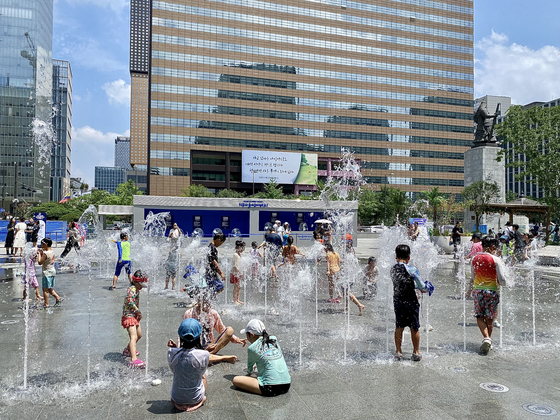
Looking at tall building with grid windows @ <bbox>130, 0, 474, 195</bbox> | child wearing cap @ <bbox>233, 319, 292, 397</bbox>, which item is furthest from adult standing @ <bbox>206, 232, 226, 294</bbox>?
tall building with grid windows @ <bbox>130, 0, 474, 195</bbox>

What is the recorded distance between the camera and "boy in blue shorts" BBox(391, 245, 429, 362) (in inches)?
219

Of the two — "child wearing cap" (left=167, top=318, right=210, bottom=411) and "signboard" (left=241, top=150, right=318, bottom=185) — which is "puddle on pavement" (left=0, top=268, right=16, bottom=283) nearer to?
"child wearing cap" (left=167, top=318, right=210, bottom=411)

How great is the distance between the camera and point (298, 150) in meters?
77.4

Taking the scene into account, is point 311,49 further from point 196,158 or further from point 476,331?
point 476,331

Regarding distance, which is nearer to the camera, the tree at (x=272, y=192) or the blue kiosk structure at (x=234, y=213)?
the blue kiosk structure at (x=234, y=213)

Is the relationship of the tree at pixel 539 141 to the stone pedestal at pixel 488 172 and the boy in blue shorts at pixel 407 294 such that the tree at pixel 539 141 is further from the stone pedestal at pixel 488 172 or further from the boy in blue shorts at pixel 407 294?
the boy in blue shorts at pixel 407 294

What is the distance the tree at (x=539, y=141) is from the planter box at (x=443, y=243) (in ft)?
19.8

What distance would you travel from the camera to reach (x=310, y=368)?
17.7 ft

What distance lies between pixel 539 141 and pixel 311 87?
5861 cm

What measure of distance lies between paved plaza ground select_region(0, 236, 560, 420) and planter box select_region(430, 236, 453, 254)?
1786cm

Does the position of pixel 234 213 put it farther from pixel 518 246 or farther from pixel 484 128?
pixel 484 128

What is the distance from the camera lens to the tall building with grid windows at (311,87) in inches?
2749

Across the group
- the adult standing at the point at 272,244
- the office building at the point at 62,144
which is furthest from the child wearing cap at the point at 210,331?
the office building at the point at 62,144

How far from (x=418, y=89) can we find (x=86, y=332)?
3559 inches
